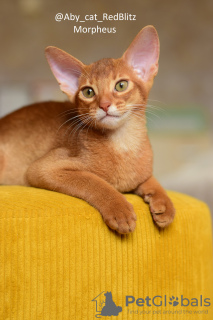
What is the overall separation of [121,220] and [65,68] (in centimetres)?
72

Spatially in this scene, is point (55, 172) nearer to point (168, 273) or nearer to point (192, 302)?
point (168, 273)

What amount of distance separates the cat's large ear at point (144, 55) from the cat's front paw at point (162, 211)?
0.49 m

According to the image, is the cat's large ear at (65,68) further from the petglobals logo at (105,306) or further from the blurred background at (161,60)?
the blurred background at (161,60)

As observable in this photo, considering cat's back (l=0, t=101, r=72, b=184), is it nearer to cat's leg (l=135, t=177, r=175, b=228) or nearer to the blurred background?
cat's leg (l=135, t=177, r=175, b=228)

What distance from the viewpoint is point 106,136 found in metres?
1.63

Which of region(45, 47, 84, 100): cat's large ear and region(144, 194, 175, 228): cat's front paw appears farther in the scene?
region(45, 47, 84, 100): cat's large ear

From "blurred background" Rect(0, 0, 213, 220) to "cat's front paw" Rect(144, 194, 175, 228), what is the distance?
1863 millimetres

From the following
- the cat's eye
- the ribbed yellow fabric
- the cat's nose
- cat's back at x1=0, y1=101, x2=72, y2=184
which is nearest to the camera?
the ribbed yellow fabric

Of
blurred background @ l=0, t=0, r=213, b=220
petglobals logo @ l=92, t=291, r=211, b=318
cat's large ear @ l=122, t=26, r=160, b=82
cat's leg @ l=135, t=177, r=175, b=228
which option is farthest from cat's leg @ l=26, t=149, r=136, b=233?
blurred background @ l=0, t=0, r=213, b=220

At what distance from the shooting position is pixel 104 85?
1.54m

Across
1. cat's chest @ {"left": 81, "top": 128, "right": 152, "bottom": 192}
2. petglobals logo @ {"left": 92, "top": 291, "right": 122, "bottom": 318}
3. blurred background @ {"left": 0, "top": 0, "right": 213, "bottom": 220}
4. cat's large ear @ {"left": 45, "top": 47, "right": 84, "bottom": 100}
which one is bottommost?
petglobals logo @ {"left": 92, "top": 291, "right": 122, "bottom": 318}

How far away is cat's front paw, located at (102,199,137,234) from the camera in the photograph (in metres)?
1.30

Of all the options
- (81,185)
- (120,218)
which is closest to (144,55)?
(81,185)

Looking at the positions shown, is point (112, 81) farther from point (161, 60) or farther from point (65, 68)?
point (161, 60)
